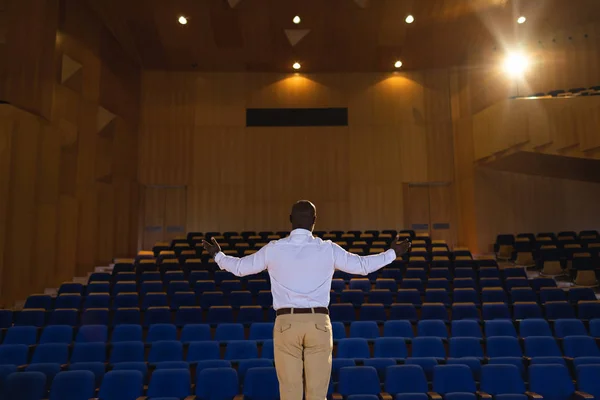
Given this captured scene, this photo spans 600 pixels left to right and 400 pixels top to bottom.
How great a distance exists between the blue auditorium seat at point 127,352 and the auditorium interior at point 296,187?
4 cm

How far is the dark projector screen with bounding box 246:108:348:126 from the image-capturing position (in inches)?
496

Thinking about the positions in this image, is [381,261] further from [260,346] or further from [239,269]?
[260,346]

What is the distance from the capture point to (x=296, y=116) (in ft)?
41.5

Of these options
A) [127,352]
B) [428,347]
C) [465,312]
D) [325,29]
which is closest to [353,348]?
[428,347]

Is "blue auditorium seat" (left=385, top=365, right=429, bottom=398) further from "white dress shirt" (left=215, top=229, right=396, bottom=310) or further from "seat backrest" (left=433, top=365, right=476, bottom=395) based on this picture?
"white dress shirt" (left=215, top=229, right=396, bottom=310)

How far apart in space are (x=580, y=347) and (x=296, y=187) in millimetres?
8337

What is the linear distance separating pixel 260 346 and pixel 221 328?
46 centimetres

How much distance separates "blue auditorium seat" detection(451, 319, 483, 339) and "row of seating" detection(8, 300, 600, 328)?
0.57 metres

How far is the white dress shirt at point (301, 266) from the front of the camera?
225cm

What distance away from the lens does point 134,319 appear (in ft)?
19.2

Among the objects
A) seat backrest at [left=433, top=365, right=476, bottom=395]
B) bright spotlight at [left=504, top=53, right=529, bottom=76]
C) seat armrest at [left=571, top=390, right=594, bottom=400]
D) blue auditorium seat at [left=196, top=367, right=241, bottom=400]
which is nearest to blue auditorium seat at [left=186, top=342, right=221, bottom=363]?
blue auditorium seat at [left=196, top=367, right=241, bottom=400]

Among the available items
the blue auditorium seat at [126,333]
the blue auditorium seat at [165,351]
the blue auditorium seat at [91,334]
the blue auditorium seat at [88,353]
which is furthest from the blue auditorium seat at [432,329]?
the blue auditorium seat at [91,334]

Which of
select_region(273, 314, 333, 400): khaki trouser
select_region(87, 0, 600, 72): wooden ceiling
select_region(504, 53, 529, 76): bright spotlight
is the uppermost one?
select_region(87, 0, 600, 72): wooden ceiling

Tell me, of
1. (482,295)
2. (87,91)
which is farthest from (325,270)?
(87,91)
